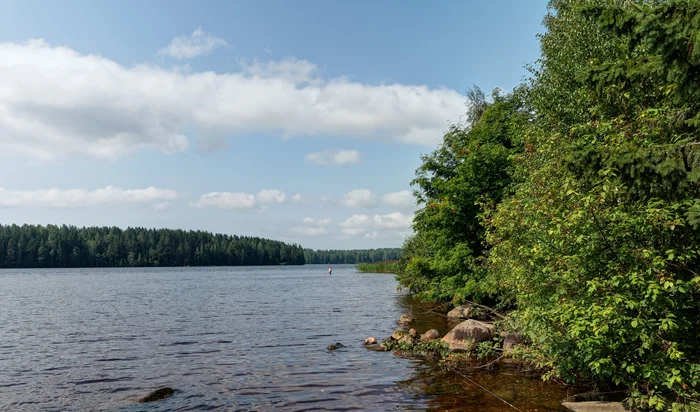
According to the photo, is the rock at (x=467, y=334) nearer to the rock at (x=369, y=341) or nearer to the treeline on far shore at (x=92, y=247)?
the rock at (x=369, y=341)

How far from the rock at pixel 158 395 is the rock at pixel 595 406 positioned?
11.9 m

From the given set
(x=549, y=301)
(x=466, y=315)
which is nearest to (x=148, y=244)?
(x=466, y=315)

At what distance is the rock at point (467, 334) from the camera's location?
63.7 feet

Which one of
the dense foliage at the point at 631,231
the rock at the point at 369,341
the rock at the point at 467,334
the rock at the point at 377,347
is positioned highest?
the dense foliage at the point at 631,231

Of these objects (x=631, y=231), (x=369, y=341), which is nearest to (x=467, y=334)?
(x=369, y=341)

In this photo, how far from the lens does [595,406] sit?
38.4ft

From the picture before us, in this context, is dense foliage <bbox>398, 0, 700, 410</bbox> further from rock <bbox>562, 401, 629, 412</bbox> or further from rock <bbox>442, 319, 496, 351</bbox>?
rock <bbox>442, 319, 496, 351</bbox>

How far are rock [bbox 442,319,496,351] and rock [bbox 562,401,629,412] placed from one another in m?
6.74

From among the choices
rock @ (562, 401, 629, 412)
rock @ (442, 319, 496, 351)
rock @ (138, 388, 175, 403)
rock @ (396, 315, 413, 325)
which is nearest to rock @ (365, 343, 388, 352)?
rock @ (442, 319, 496, 351)

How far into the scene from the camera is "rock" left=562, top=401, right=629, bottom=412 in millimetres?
11294

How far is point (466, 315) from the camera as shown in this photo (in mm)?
29828

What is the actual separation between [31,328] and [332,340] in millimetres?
19482

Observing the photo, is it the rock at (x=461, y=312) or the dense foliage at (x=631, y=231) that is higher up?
the dense foliage at (x=631, y=231)

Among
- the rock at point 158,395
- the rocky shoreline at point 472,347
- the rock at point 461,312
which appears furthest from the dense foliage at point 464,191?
the rock at point 158,395
